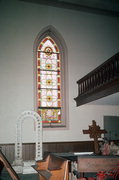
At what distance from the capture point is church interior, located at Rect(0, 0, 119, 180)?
8.80 meters

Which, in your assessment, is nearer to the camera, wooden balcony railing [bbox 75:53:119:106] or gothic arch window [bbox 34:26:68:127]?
wooden balcony railing [bbox 75:53:119:106]

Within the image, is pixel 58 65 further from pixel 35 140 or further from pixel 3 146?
pixel 3 146

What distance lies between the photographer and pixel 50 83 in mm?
10078

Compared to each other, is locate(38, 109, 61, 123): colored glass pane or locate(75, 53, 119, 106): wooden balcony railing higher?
locate(75, 53, 119, 106): wooden balcony railing

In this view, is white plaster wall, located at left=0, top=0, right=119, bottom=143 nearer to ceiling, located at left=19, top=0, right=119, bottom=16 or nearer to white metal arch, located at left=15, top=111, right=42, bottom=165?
ceiling, located at left=19, top=0, right=119, bottom=16

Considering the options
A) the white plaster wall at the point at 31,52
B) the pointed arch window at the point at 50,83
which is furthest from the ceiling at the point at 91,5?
the pointed arch window at the point at 50,83

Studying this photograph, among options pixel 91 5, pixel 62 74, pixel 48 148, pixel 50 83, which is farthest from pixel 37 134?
pixel 91 5

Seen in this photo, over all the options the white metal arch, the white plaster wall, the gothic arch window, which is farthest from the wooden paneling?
the gothic arch window

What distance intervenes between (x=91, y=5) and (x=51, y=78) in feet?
12.4

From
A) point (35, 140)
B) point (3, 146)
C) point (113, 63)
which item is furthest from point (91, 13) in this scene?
point (3, 146)

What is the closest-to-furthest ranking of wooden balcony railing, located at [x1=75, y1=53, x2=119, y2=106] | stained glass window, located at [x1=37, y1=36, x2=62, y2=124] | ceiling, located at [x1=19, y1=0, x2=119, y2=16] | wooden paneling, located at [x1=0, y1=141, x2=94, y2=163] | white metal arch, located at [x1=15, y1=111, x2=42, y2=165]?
1. wooden balcony railing, located at [x1=75, y1=53, x2=119, y2=106]
2. white metal arch, located at [x1=15, y1=111, x2=42, y2=165]
3. wooden paneling, located at [x1=0, y1=141, x2=94, y2=163]
4. stained glass window, located at [x1=37, y1=36, x2=62, y2=124]
5. ceiling, located at [x1=19, y1=0, x2=119, y2=16]

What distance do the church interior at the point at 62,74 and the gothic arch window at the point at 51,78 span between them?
0.16ft

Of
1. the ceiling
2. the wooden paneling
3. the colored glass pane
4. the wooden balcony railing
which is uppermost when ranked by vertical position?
the ceiling

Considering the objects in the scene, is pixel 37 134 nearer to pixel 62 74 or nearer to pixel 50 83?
pixel 50 83
